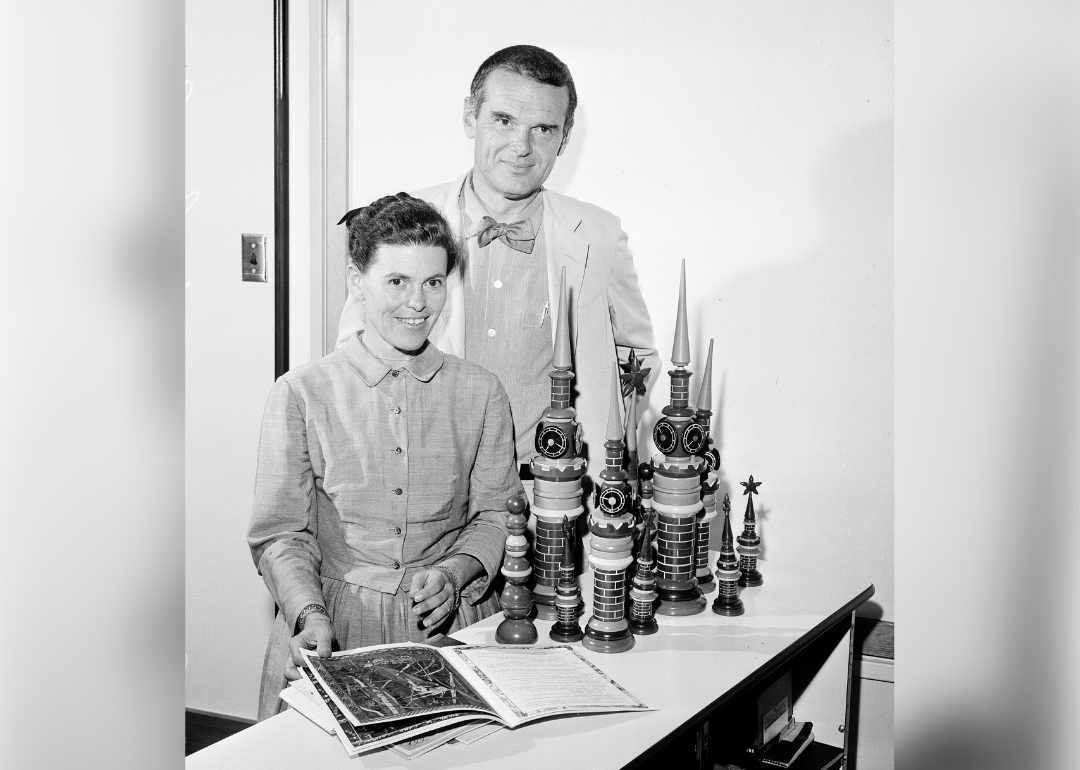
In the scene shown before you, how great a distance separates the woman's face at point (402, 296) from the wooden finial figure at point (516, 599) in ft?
1.80

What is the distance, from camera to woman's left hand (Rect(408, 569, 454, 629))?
1928 mm

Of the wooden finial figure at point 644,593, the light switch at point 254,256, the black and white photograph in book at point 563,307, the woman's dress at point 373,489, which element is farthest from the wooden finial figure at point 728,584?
the light switch at point 254,256

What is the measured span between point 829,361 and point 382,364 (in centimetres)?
92

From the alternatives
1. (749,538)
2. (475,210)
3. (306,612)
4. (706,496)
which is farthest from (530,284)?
(306,612)

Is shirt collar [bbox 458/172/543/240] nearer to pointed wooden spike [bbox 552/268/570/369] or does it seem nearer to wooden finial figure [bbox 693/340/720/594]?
pointed wooden spike [bbox 552/268/570/369]

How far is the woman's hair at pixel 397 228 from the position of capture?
6.91 ft

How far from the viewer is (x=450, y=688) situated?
1.39 metres
